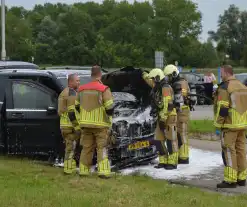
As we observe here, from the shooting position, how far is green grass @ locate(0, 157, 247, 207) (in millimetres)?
6320

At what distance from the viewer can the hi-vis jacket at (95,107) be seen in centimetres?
805

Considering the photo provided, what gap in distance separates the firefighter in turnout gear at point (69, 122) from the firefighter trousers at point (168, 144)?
1.70 meters

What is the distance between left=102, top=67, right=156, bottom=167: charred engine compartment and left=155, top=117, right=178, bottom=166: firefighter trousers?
138mm

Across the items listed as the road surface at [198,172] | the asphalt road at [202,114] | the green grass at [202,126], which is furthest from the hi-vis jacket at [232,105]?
the asphalt road at [202,114]

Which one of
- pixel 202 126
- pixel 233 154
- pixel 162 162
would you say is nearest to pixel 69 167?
pixel 162 162

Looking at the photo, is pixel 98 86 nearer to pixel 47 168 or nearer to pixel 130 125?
pixel 130 125

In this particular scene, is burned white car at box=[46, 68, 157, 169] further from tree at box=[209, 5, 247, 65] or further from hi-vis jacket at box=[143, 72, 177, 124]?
tree at box=[209, 5, 247, 65]

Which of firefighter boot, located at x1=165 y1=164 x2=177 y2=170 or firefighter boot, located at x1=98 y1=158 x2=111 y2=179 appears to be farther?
firefighter boot, located at x1=165 y1=164 x2=177 y2=170

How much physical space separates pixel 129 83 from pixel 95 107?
2.41 meters

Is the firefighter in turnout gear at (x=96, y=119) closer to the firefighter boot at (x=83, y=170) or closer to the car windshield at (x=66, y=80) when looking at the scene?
the firefighter boot at (x=83, y=170)

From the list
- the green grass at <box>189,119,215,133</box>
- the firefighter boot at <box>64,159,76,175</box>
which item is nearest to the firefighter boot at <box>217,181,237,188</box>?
the firefighter boot at <box>64,159,76,175</box>

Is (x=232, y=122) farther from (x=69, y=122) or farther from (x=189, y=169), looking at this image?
(x=69, y=122)

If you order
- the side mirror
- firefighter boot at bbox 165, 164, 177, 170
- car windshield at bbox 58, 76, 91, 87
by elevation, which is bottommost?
firefighter boot at bbox 165, 164, 177, 170

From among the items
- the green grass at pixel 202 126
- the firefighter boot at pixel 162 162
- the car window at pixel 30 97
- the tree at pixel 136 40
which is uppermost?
the tree at pixel 136 40
